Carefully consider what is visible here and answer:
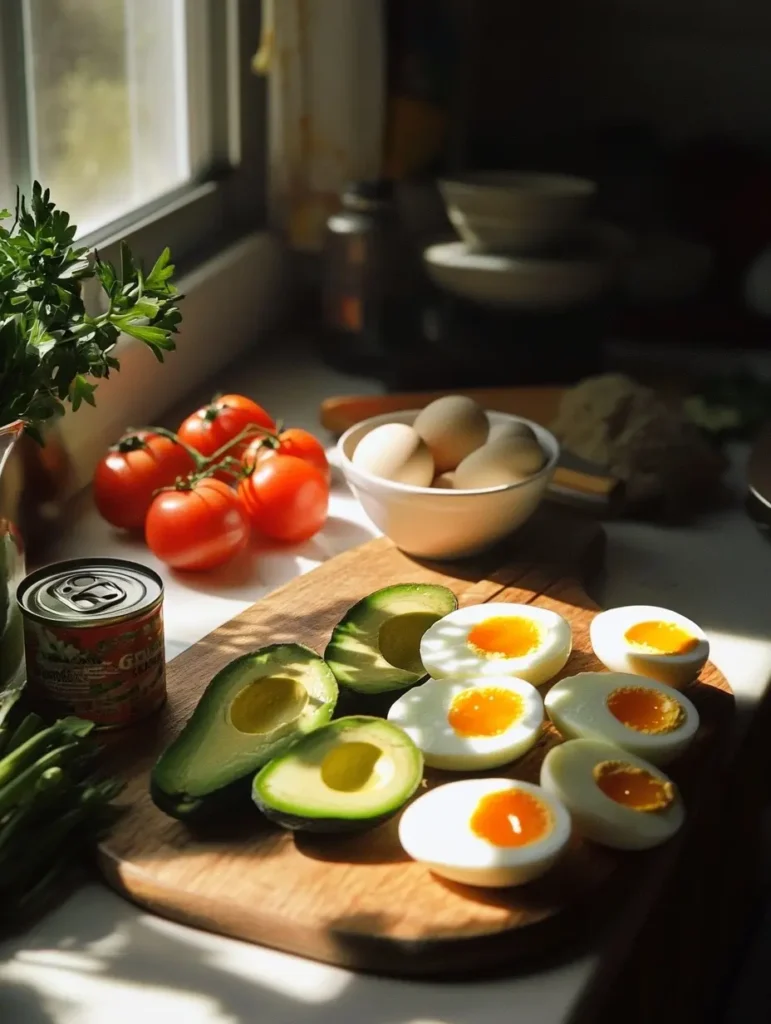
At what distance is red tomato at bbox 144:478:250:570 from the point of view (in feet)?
4.35

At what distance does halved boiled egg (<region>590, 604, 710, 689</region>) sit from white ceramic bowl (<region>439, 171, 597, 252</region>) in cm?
77

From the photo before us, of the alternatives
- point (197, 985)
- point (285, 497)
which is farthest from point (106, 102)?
point (197, 985)

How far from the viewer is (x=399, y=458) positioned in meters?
1.33

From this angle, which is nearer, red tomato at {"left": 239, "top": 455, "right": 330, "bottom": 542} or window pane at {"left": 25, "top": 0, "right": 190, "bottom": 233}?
red tomato at {"left": 239, "top": 455, "right": 330, "bottom": 542}

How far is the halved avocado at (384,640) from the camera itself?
3.50 ft

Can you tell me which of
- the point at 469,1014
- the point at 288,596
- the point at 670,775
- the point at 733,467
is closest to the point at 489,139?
the point at 733,467

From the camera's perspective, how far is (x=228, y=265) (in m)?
1.93

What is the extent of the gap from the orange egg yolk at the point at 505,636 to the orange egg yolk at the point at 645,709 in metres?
0.09

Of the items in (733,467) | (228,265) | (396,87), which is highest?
(396,87)

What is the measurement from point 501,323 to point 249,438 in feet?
1.53

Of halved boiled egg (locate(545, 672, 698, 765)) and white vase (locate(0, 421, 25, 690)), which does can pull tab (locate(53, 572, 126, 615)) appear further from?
halved boiled egg (locate(545, 672, 698, 765))

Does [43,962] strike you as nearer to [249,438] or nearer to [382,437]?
[382,437]

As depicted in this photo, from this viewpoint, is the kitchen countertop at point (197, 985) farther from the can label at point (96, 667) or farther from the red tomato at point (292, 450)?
the red tomato at point (292, 450)

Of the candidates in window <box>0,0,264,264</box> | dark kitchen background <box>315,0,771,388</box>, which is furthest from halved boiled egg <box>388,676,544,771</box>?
dark kitchen background <box>315,0,771,388</box>
